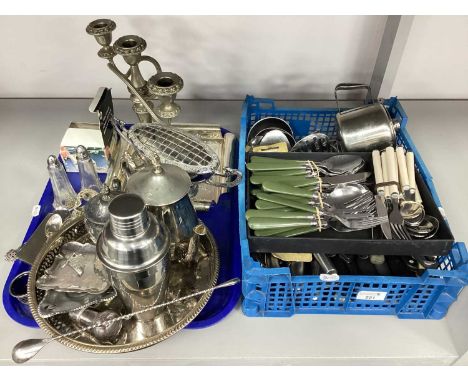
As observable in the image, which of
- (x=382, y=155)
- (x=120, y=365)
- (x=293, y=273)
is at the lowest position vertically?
(x=120, y=365)

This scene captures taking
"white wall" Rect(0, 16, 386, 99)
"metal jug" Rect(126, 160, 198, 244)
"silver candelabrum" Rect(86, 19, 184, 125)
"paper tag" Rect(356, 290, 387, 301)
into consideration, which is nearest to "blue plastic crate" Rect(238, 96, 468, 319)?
"paper tag" Rect(356, 290, 387, 301)

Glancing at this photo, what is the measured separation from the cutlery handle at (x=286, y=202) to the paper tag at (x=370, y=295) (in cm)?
16

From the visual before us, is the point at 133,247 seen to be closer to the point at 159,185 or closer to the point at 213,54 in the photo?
the point at 159,185

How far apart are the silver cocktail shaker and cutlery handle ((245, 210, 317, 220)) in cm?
16

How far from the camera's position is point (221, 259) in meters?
0.81

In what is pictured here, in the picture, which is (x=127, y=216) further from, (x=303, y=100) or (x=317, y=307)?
(x=303, y=100)

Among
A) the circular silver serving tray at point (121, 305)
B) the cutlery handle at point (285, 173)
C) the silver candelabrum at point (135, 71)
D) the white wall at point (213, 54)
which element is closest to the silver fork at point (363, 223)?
the cutlery handle at point (285, 173)

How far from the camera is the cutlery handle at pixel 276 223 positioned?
68 cm

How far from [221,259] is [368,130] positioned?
0.40 meters

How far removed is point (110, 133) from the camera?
93 centimetres

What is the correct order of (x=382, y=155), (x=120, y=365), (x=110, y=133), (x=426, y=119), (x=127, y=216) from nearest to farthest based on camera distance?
(x=127, y=216), (x=120, y=365), (x=382, y=155), (x=110, y=133), (x=426, y=119)

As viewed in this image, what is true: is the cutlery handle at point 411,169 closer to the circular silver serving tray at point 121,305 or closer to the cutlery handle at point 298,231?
the cutlery handle at point 298,231

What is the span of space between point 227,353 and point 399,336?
0.30 m
